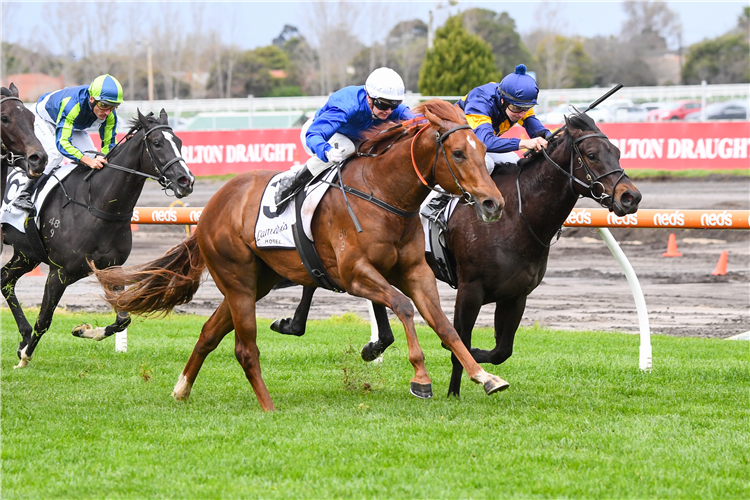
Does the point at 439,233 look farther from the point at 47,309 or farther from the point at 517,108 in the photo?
the point at 47,309

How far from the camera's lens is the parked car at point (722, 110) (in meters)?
23.0

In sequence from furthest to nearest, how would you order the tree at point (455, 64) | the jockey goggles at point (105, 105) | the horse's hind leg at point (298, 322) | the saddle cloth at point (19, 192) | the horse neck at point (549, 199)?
the tree at point (455, 64) → the saddle cloth at point (19, 192) → the jockey goggles at point (105, 105) → the horse's hind leg at point (298, 322) → the horse neck at point (549, 199)

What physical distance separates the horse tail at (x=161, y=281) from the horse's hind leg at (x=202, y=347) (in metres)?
0.49

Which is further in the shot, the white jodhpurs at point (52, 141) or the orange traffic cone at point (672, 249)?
the orange traffic cone at point (672, 249)

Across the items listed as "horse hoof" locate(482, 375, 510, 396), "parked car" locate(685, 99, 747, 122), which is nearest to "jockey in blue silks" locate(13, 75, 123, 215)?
"horse hoof" locate(482, 375, 510, 396)

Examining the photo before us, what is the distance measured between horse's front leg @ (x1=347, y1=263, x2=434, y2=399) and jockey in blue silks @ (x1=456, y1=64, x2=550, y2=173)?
4.36ft

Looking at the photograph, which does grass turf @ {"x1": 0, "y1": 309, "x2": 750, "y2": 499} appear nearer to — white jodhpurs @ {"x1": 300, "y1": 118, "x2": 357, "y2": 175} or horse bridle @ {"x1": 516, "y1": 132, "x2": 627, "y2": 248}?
horse bridle @ {"x1": 516, "y1": 132, "x2": 627, "y2": 248}

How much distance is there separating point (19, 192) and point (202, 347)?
2.96 meters

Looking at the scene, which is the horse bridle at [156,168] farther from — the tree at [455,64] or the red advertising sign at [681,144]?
the tree at [455,64]

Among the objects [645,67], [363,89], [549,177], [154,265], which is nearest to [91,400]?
[154,265]

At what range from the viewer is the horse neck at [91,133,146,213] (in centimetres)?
780

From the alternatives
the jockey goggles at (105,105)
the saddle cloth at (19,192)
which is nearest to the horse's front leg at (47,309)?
the saddle cloth at (19,192)

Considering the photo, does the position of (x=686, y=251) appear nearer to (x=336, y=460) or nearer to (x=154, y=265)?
(x=154, y=265)

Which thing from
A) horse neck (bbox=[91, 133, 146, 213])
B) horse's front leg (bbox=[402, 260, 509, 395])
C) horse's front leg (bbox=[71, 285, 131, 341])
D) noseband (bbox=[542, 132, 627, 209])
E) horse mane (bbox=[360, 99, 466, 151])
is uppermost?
horse mane (bbox=[360, 99, 466, 151])
